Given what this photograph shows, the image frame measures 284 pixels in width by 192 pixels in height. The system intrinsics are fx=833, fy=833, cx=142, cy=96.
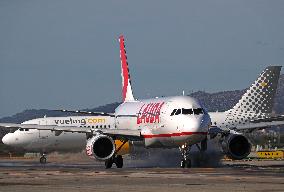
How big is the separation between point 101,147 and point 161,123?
4220mm

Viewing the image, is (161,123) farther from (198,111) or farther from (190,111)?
(198,111)

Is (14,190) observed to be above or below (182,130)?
below

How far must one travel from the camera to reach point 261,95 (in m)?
71.9

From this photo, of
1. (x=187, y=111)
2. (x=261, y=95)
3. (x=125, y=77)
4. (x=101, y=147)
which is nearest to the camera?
(x=187, y=111)

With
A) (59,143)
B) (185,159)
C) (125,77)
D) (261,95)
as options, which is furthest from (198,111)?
(59,143)

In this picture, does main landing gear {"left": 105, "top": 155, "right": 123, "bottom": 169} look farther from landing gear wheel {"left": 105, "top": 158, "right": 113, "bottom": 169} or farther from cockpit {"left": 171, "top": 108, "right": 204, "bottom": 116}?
cockpit {"left": 171, "top": 108, "right": 204, "bottom": 116}

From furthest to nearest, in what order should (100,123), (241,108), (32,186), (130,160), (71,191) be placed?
(100,123) < (241,108) < (130,160) < (32,186) < (71,191)

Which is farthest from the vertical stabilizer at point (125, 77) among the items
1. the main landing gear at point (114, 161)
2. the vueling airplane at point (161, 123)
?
the main landing gear at point (114, 161)

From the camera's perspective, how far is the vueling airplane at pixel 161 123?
53.2m

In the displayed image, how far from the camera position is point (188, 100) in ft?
175

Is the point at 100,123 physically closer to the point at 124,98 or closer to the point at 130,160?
the point at 124,98

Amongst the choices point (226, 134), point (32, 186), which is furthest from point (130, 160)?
point (32, 186)

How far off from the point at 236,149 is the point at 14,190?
29.6 metres

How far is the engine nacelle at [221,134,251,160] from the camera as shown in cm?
5525
